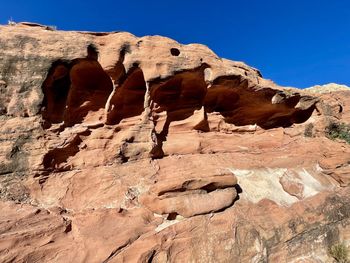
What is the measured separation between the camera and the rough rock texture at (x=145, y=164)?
22.9 feet

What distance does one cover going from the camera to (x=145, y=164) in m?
8.63

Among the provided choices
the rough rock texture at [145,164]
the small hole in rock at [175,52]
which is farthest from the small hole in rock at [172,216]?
the small hole in rock at [175,52]

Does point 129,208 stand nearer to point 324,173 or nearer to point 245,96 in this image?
point 245,96

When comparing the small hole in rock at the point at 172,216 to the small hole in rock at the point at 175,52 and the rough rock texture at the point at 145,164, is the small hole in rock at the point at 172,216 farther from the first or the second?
the small hole in rock at the point at 175,52

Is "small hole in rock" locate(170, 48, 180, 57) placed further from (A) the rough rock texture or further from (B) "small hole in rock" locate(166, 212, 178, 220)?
(B) "small hole in rock" locate(166, 212, 178, 220)

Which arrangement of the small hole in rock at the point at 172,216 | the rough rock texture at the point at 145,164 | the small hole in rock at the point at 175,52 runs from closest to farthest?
the rough rock texture at the point at 145,164 < the small hole in rock at the point at 172,216 < the small hole in rock at the point at 175,52

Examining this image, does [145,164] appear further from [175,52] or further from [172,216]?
[175,52]

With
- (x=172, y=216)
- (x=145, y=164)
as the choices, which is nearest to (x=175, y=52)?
(x=145, y=164)

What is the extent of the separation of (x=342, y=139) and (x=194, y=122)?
5785mm

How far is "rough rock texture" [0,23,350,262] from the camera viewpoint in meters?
6.96

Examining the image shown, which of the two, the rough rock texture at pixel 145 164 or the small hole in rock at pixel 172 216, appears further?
the small hole in rock at pixel 172 216

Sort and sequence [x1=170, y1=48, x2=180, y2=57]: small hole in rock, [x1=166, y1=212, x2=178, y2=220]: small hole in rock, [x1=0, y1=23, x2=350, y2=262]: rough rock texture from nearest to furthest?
[x1=0, y1=23, x2=350, y2=262]: rough rock texture → [x1=166, y1=212, x2=178, y2=220]: small hole in rock → [x1=170, y1=48, x2=180, y2=57]: small hole in rock

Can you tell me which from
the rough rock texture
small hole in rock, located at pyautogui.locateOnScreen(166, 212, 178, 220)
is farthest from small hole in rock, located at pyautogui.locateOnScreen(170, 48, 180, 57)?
small hole in rock, located at pyautogui.locateOnScreen(166, 212, 178, 220)

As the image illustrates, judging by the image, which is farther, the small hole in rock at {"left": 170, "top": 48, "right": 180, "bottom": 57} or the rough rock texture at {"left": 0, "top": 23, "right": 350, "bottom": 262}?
the small hole in rock at {"left": 170, "top": 48, "right": 180, "bottom": 57}
